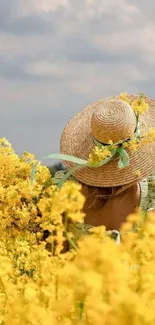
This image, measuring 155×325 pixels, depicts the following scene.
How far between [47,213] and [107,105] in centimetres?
320

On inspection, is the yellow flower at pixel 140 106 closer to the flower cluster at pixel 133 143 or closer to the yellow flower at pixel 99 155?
the flower cluster at pixel 133 143

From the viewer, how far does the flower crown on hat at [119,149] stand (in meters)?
4.56

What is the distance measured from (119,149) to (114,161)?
11 cm

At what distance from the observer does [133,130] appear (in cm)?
485

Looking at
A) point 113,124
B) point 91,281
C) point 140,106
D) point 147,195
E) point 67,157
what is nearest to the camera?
point 91,281

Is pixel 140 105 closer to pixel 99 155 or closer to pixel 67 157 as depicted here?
pixel 99 155

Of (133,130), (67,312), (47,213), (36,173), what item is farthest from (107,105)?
(67,312)

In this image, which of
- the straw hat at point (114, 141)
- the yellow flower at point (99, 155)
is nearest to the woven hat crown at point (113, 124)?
the straw hat at point (114, 141)

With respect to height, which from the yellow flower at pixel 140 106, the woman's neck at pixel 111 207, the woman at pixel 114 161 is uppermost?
the yellow flower at pixel 140 106

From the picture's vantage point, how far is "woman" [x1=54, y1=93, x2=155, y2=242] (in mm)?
4758

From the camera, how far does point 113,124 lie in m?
4.76

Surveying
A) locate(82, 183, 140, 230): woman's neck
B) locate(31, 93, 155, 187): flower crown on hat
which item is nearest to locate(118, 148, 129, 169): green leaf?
locate(31, 93, 155, 187): flower crown on hat

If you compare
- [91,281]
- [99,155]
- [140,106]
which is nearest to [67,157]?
[99,155]

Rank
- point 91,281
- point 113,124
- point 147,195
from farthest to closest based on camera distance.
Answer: point 147,195 < point 113,124 < point 91,281
